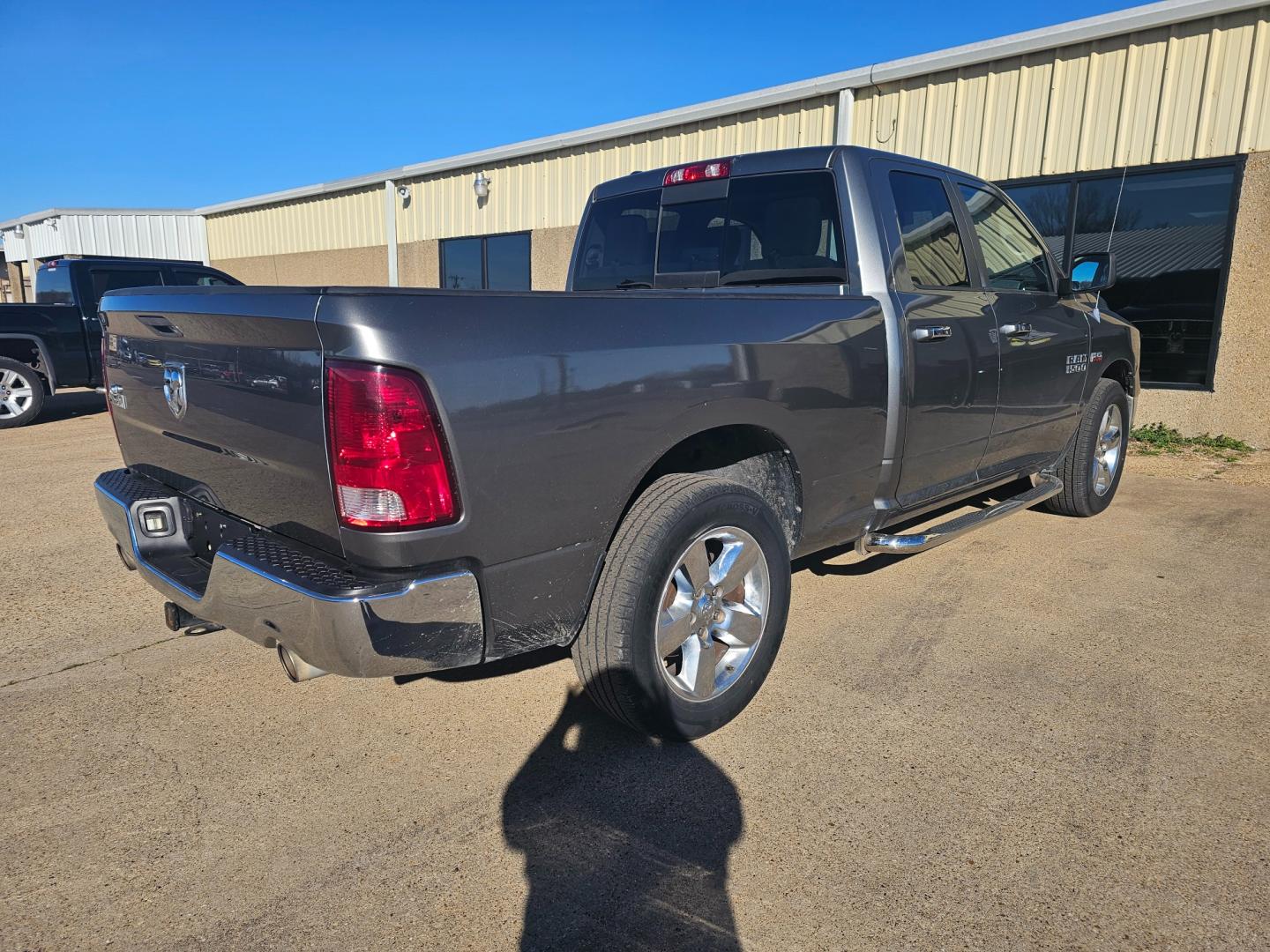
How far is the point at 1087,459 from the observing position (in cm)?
517

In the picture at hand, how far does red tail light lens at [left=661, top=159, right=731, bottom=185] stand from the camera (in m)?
3.79

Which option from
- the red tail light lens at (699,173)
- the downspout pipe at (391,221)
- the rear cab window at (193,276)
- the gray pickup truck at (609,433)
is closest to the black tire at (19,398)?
the rear cab window at (193,276)

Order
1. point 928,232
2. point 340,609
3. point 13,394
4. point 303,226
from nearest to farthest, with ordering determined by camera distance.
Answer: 1. point 340,609
2. point 928,232
3. point 13,394
4. point 303,226

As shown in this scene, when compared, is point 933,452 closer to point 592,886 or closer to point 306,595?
point 592,886

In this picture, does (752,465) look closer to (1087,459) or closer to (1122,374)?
(1087,459)

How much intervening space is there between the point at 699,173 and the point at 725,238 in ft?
1.23

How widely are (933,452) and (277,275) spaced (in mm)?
18650

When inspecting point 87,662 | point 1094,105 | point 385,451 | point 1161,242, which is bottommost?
point 87,662

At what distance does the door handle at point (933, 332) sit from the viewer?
331cm

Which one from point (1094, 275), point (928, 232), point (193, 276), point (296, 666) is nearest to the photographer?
point (296, 666)

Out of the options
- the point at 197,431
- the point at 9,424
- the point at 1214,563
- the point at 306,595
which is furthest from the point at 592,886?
the point at 9,424

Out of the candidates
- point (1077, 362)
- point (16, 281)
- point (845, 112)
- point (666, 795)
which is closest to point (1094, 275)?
point (1077, 362)

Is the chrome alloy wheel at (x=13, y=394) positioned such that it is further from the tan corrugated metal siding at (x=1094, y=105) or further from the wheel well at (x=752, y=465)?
the tan corrugated metal siding at (x=1094, y=105)

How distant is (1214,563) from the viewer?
14.9ft
